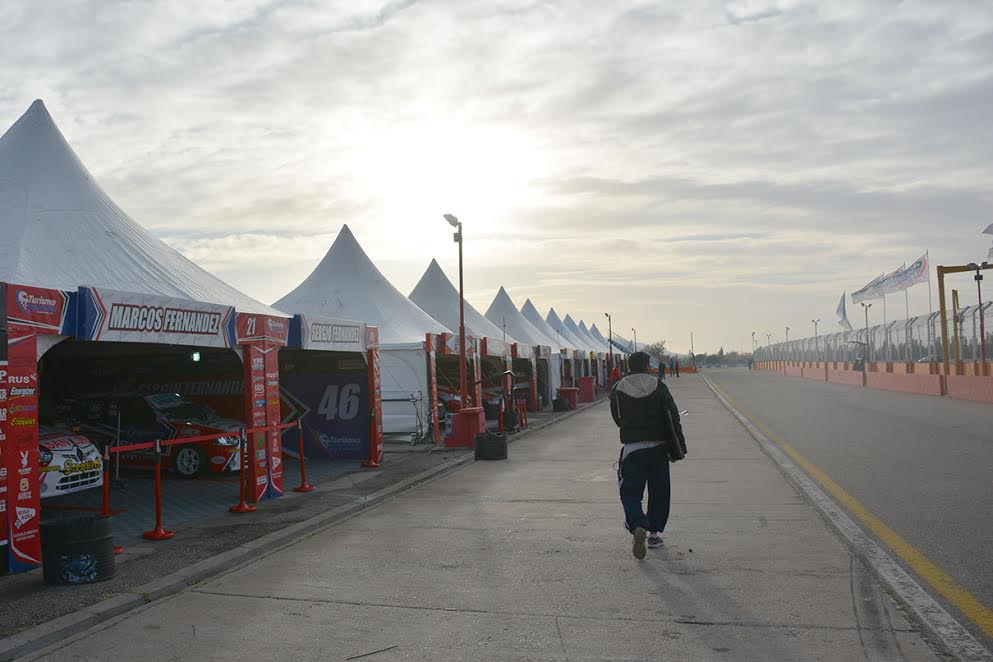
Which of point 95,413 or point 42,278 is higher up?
point 42,278

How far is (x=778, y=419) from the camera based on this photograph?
23672 mm

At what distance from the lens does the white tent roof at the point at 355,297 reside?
69.9ft

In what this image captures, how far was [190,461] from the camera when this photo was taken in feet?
45.7

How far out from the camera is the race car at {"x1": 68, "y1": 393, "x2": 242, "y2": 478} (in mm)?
13812

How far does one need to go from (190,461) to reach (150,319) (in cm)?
560

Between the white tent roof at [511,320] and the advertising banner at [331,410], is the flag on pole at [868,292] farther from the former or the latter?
the advertising banner at [331,410]

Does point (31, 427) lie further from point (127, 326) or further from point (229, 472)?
point (229, 472)

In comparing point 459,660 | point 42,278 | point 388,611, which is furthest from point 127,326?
point 459,660

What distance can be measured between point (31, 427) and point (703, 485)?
8.23 meters

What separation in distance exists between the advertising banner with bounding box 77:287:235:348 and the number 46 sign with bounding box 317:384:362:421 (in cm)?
563

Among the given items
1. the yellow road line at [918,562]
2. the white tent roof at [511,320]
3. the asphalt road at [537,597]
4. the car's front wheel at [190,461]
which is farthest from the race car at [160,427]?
the white tent roof at [511,320]

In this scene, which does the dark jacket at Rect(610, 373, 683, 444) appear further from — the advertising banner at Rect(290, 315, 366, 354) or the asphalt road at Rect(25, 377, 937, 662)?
the advertising banner at Rect(290, 315, 366, 354)

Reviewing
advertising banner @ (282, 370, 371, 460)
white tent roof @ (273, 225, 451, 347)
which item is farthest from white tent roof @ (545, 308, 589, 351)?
advertising banner @ (282, 370, 371, 460)

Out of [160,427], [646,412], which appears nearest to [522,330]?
[160,427]
